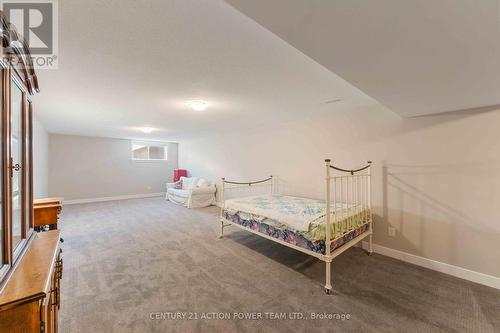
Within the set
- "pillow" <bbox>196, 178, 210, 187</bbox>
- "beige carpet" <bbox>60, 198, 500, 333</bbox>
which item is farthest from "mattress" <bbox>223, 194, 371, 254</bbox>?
"pillow" <bbox>196, 178, 210, 187</bbox>

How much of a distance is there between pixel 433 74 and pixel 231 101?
217 cm

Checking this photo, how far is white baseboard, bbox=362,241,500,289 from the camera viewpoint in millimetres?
2240

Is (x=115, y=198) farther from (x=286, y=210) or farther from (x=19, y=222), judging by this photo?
(x=19, y=222)

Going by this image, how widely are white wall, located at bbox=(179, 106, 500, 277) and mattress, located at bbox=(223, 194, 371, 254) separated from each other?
523mm

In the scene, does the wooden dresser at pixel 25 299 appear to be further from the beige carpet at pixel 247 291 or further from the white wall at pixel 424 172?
the white wall at pixel 424 172

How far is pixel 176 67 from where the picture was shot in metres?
1.93

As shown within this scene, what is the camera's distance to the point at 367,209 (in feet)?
9.71

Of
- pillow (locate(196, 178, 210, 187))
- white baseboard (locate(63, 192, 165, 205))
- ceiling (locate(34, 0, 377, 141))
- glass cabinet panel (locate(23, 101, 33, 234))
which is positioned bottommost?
white baseboard (locate(63, 192, 165, 205))

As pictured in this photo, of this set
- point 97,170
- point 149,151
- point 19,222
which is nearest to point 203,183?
point 149,151

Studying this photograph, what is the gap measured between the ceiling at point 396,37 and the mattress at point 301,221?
4.85ft

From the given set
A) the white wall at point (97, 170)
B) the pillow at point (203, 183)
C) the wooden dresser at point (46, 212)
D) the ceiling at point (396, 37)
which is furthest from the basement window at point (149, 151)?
the ceiling at point (396, 37)

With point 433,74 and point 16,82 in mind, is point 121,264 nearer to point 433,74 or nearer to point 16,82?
point 16,82

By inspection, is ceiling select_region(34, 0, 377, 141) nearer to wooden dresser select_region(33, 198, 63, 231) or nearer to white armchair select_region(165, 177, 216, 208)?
wooden dresser select_region(33, 198, 63, 231)

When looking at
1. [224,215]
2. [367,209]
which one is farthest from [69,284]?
[367,209]
